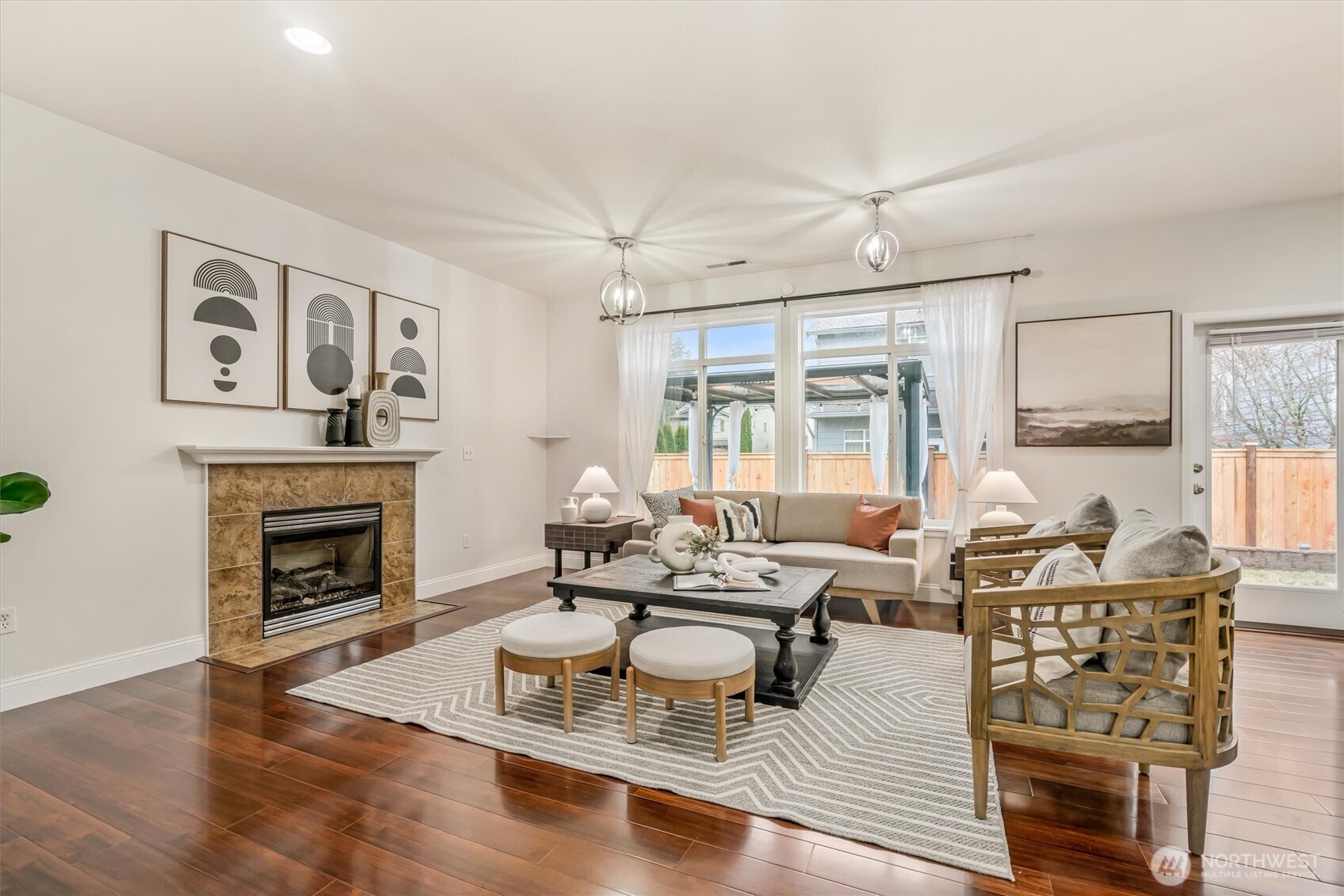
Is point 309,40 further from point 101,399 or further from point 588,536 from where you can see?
point 588,536

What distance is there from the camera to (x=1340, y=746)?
235cm

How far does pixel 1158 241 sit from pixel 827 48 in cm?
332

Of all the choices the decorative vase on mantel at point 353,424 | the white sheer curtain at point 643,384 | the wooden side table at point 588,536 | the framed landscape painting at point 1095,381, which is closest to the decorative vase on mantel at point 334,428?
the decorative vase on mantel at point 353,424

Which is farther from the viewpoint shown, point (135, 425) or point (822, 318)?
point (822, 318)

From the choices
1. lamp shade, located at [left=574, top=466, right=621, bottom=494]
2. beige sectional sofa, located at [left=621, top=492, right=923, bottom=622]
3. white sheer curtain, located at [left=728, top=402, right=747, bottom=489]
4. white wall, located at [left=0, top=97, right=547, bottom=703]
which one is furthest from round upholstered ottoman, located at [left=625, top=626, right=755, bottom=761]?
white sheer curtain, located at [left=728, top=402, right=747, bottom=489]

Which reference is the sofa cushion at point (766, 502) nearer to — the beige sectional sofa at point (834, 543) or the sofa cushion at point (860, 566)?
the beige sectional sofa at point (834, 543)

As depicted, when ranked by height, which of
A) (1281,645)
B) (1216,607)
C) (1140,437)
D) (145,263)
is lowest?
(1281,645)

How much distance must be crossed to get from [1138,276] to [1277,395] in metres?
1.15

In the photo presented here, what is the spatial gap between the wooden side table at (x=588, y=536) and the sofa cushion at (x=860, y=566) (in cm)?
132

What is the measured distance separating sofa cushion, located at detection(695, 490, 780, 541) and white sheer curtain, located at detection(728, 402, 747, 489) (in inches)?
14.4

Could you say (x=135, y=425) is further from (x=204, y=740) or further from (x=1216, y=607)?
(x=1216, y=607)

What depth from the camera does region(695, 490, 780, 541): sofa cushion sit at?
4.93 m

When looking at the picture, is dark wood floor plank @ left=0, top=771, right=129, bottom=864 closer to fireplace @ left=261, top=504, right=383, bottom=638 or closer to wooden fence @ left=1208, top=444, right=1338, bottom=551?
fireplace @ left=261, top=504, right=383, bottom=638

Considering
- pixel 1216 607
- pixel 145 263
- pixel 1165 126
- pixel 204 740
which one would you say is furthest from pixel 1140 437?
pixel 145 263
